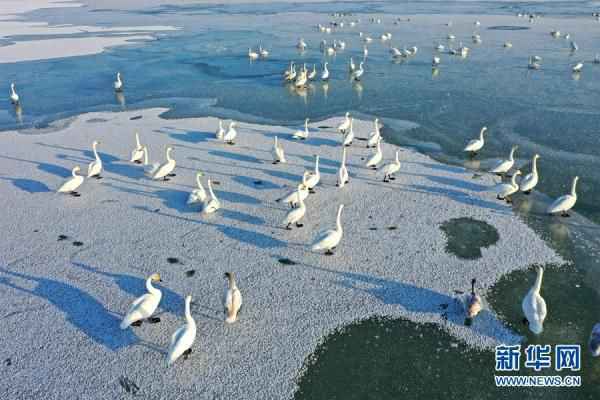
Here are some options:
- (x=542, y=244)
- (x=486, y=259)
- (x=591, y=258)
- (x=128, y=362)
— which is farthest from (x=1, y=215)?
(x=591, y=258)

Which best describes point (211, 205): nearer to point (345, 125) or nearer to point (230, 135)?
point (230, 135)

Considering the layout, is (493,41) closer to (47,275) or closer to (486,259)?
(486,259)

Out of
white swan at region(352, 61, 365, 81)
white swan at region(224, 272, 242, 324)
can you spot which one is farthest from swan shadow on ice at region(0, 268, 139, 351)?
white swan at region(352, 61, 365, 81)

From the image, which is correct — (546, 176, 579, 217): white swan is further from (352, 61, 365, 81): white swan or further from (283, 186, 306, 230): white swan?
(352, 61, 365, 81): white swan

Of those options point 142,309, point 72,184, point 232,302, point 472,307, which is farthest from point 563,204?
point 72,184

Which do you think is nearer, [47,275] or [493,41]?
[47,275]

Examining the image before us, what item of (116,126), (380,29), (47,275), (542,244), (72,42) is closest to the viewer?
(47,275)
